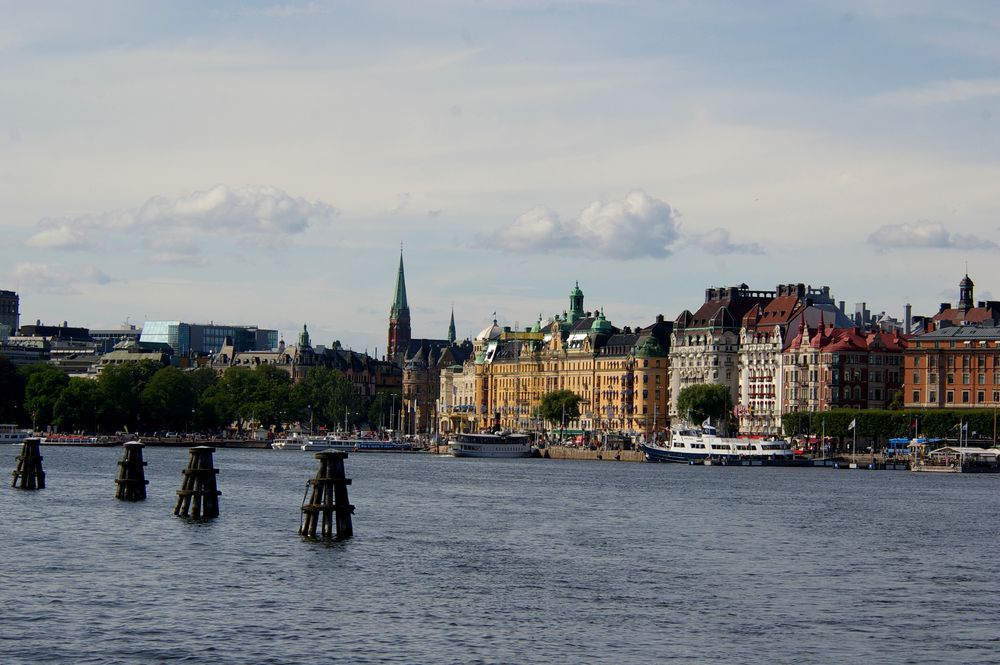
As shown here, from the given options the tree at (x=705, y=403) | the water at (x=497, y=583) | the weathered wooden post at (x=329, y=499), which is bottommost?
the water at (x=497, y=583)

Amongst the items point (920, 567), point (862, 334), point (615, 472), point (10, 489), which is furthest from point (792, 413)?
point (920, 567)

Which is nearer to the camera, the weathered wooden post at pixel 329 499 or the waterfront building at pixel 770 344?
the weathered wooden post at pixel 329 499

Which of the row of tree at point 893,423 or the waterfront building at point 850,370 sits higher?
the waterfront building at point 850,370

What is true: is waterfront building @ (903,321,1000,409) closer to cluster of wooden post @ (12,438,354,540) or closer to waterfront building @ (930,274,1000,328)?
waterfront building @ (930,274,1000,328)

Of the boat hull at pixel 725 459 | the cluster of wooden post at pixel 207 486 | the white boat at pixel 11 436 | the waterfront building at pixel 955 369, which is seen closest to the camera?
the cluster of wooden post at pixel 207 486

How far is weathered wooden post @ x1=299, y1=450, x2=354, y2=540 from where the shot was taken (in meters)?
57.2

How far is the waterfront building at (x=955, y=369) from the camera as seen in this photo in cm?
16025

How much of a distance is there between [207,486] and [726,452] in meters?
95.9

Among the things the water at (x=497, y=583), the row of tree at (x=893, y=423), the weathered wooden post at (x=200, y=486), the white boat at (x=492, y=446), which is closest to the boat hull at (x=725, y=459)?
the row of tree at (x=893, y=423)

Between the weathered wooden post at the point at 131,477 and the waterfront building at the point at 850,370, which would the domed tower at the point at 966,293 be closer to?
the waterfront building at the point at 850,370

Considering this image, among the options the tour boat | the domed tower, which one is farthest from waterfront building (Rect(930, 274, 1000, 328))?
the tour boat

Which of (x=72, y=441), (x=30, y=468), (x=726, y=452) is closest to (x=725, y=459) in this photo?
(x=726, y=452)

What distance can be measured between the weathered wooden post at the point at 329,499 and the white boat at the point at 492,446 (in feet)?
417

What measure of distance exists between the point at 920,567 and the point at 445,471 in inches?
3149
